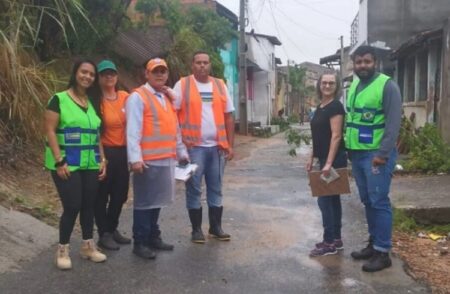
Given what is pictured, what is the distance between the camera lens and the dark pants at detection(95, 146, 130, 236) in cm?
493

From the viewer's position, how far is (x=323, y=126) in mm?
4855

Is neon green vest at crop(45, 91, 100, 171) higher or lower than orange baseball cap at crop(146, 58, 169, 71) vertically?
lower

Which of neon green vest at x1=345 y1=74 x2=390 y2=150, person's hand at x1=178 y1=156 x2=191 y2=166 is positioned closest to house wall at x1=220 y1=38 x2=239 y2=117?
person's hand at x1=178 y1=156 x2=191 y2=166

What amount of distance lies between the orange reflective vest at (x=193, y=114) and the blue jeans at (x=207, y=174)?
10cm

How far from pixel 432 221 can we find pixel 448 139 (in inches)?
156

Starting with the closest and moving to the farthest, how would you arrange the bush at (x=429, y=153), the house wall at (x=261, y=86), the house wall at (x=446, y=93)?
the bush at (x=429, y=153)
the house wall at (x=446, y=93)
the house wall at (x=261, y=86)

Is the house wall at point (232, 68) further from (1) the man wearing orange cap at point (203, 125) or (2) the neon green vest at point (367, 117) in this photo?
(2) the neon green vest at point (367, 117)

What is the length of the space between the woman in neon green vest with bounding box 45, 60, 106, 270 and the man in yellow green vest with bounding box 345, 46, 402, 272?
2.13 metres

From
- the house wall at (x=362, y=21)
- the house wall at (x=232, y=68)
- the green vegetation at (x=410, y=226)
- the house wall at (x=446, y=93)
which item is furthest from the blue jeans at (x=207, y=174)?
the house wall at (x=232, y=68)

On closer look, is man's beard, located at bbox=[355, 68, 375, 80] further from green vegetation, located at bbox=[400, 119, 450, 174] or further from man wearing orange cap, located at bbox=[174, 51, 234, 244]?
green vegetation, located at bbox=[400, 119, 450, 174]

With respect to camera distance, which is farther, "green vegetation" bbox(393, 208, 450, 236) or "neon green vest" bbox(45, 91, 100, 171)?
"green vegetation" bbox(393, 208, 450, 236)

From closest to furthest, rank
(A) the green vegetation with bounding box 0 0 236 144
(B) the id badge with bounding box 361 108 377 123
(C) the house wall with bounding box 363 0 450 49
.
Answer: (B) the id badge with bounding box 361 108 377 123
(A) the green vegetation with bounding box 0 0 236 144
(C) the house wall with bounding box 363 0 450 49

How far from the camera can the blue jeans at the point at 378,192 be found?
4.49m

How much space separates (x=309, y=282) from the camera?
14.0 ft
